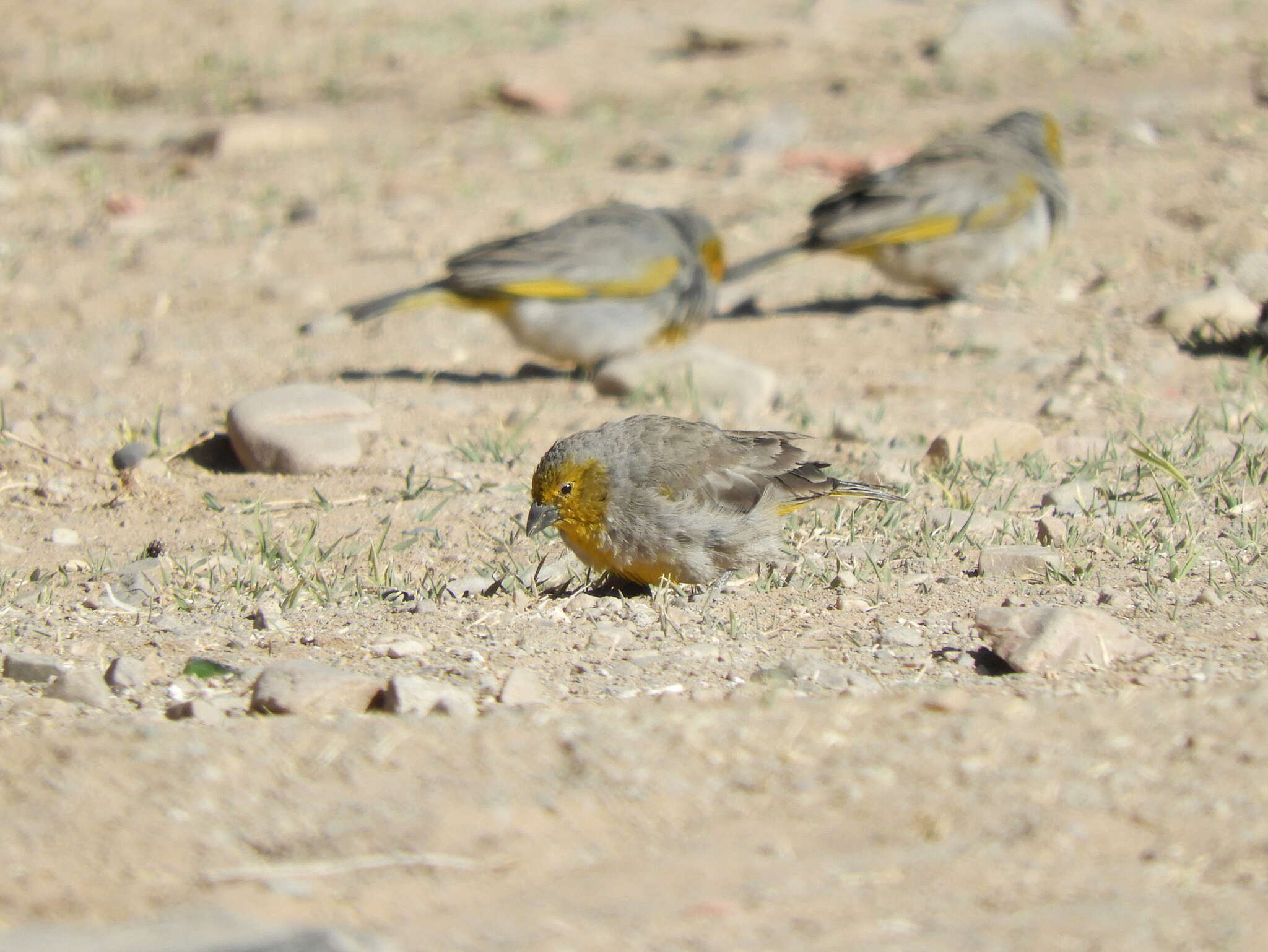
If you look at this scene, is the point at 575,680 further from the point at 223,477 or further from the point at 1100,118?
the point at 1100,118

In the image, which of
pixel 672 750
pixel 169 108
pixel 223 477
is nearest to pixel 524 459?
pixel 223 477

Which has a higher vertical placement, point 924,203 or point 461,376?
point 924,203

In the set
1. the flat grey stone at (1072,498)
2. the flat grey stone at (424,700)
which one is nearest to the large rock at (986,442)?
the flat grey stone at (1072,498)

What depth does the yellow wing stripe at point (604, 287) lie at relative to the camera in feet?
24.8

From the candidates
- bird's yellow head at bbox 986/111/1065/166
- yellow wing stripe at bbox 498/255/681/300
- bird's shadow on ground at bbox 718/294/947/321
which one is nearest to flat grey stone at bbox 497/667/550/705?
yellow wing stripe at bbox 498/255/681/300

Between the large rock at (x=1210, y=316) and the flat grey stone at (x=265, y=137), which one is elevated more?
the flat grey stone at (x=265, y=137)

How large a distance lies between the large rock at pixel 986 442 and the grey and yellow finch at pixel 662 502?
34.3 inches

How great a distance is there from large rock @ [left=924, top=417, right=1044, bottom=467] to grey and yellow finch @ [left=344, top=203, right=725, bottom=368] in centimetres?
228

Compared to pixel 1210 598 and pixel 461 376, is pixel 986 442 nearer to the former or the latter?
pixel 1210 598

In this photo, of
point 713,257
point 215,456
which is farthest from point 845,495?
point 713,257

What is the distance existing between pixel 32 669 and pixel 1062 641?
2.61 m

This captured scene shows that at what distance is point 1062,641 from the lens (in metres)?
3.80

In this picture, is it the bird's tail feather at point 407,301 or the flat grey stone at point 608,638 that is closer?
the flat grey stone at point 608,638

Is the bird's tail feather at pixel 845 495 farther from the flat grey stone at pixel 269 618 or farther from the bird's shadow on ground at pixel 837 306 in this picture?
the bird's shadow on ground at pixel 837 306
